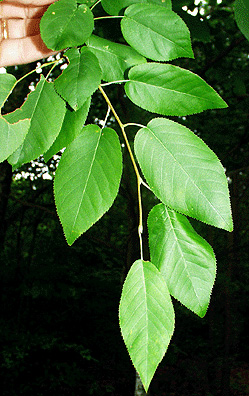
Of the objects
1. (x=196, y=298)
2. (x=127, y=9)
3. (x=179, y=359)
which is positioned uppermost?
(x=127, y=9)

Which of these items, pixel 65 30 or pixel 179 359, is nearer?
pixel 65 30

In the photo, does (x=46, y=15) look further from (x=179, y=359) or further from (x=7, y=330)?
(x=179, y=359)

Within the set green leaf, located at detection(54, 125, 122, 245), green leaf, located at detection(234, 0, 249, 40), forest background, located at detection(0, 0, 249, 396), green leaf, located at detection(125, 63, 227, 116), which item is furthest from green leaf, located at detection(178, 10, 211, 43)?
forest background, located at detection(0, 0, 249, 396)

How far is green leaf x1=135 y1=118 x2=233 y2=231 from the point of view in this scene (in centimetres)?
48

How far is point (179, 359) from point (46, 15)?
6636mm

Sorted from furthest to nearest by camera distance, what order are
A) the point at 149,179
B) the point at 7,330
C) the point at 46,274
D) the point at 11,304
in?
1. the point at 11,304
2. the point at 7,330
3. the point at 46,274
4. the point at 149,179

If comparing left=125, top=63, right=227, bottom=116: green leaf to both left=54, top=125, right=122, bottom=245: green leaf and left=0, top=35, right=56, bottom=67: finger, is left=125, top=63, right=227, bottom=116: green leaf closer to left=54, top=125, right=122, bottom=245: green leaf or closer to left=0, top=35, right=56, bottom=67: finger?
left=54, top=125, right=122, bottom=245: green leaf

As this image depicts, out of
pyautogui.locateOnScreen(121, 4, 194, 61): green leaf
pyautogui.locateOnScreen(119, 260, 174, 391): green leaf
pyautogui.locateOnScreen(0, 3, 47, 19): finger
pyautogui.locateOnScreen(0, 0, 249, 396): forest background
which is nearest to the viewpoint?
pyautogui.locateOnScreen(119, 260, 174, 391): green leaf

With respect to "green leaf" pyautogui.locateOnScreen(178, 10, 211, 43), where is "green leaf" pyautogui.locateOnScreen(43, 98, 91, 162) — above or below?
below

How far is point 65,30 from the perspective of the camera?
0.54m

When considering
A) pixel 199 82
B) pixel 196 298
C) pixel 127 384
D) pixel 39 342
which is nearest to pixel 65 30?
pixel 199 82

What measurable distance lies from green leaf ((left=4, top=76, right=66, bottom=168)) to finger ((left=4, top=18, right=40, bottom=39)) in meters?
0.42

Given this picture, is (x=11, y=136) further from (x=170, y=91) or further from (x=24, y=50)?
(x=24, y=50)

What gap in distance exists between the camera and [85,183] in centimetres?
50
